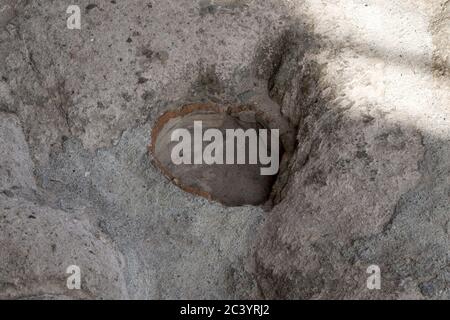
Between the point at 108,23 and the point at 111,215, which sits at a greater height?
the point at 108,23

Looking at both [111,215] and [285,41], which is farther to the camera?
[285,41]

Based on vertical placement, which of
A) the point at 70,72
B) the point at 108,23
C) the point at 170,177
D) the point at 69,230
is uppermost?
the point at 108,23

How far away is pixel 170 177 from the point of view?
8.71 feet

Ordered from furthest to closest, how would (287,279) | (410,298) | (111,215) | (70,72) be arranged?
1. (70,72)
2. (111,215)
3. (287,279)
4. (410,298)

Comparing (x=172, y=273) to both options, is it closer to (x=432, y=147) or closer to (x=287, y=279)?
(x=287, y=279)

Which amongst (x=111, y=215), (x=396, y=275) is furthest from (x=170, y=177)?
(x=396, y=275)

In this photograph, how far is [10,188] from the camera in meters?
2.42

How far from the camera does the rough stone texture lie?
229 cm

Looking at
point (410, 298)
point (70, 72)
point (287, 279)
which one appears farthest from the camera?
point (70, 72)

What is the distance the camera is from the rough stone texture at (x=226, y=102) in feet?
7.50

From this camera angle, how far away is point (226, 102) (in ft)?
9.28

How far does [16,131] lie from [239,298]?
38.2 inches

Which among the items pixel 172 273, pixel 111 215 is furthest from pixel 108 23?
pixel 172 273

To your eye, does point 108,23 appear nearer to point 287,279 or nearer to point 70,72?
point 70,72
